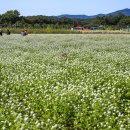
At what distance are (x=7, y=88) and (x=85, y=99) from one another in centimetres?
374

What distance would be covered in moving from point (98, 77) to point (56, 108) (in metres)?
4.33

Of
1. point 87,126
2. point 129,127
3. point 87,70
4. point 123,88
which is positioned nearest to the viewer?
point 129,127

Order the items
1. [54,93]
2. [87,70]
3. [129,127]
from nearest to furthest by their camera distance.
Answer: [129,127], [54,93], [87,70]

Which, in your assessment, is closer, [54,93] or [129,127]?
[129,127]

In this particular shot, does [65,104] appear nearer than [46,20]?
Yes

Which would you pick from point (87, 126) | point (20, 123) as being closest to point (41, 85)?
point (87, 126)

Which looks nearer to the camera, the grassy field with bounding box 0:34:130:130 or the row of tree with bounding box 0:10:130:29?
the grassy field with bounding box 0:34:130:130

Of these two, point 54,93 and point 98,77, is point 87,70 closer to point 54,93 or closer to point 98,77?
point 98,77

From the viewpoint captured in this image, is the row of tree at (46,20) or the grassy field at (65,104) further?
the row of tree at (46,20)

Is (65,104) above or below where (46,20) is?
above

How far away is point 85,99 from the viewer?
10.0 m

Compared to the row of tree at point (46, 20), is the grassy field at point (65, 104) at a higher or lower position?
higher

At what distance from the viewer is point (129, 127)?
789 cm

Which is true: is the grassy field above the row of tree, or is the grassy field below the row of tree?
above
